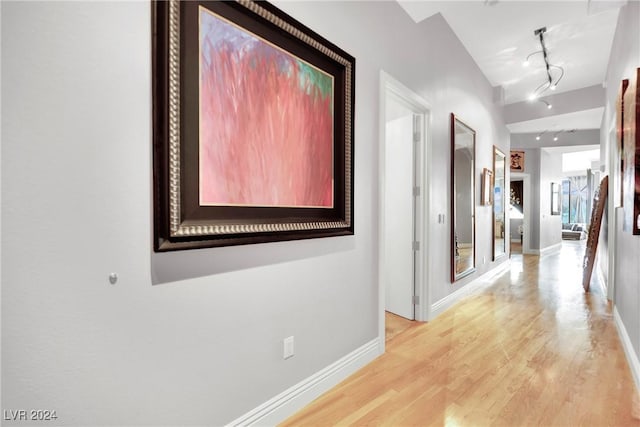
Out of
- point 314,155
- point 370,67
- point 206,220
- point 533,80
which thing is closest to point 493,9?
point 370,67

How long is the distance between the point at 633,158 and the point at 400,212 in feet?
6.09

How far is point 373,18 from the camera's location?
251 cm

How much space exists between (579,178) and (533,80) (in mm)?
12124

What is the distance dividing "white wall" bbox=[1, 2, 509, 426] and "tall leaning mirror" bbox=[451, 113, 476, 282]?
2.67m

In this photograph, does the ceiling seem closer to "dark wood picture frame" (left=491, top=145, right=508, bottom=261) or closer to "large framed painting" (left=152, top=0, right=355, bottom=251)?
"dark wood picture frame" (left=491, top=145, right=508, bottom=261)

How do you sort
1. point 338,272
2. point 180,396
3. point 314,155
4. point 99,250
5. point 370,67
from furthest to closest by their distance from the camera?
point 370,67, point 338,272, point 314,155, point 180,396, point 99,250

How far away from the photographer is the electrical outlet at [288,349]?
1.82 metres

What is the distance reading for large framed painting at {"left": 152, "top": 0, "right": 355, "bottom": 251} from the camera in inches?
50.2

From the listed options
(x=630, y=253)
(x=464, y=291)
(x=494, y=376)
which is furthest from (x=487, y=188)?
(x=494, y=376)

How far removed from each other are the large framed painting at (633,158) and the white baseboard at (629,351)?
90 cm

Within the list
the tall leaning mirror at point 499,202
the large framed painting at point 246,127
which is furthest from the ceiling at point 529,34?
the large framed painting at point 246,127

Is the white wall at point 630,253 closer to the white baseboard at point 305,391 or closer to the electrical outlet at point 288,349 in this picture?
the white baseboard at point 305,391

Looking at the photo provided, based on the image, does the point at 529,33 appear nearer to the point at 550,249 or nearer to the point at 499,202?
the point at 499,202

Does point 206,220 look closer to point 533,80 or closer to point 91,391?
point 91,391
